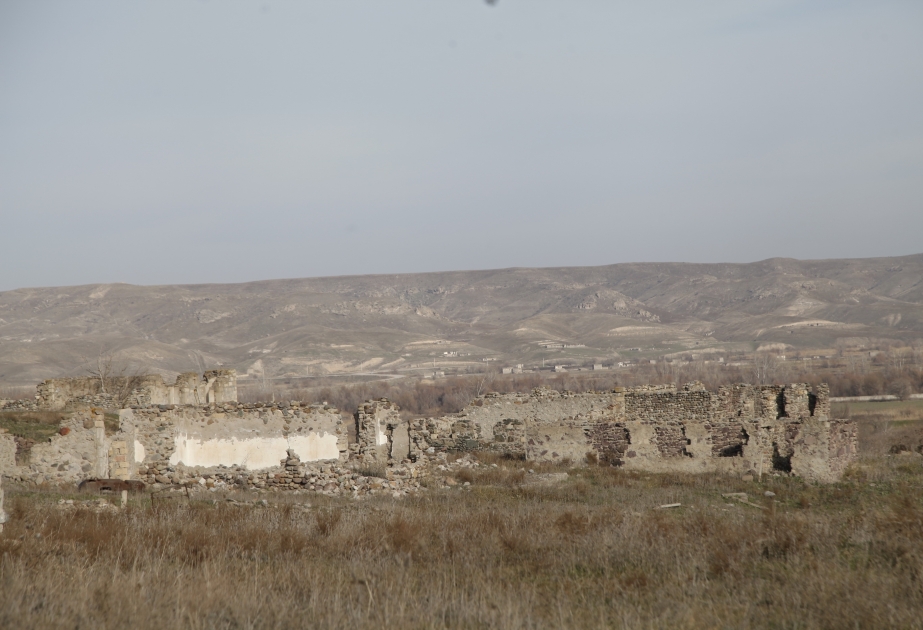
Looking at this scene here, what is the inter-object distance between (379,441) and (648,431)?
6.40 m

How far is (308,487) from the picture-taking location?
15.9 m

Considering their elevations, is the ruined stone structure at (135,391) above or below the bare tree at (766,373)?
above

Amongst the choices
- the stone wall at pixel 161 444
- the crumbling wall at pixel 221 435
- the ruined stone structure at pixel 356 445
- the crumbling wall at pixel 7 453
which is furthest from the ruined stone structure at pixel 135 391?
the crumbling wall at pixel 221 435

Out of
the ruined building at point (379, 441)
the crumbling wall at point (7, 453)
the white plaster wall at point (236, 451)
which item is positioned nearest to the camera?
the crumbling wall at point (7, 453)

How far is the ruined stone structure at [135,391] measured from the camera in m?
25.0

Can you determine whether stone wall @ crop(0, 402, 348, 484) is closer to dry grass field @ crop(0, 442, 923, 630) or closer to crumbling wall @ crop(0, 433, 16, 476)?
crumbling wall @ crop(0, 433, 16, 476)

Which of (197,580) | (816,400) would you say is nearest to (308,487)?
(197,580)

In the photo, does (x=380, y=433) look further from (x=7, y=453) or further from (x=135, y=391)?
(x=135, y=391)

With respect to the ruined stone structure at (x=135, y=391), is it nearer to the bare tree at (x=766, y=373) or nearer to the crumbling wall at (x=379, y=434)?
the crumbling wall at (x=379, y=434)

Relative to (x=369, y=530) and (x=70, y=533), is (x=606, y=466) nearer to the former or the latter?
(x=369, y=530)

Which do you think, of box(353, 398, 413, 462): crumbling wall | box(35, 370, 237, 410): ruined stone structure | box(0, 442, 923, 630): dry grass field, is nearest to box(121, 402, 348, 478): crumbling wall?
box(353, 398, 413, 462): crumbling wall

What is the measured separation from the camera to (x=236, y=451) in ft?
58.6

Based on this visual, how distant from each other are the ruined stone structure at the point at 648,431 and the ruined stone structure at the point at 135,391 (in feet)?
21.0

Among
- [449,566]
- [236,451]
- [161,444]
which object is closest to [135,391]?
[161,444]
